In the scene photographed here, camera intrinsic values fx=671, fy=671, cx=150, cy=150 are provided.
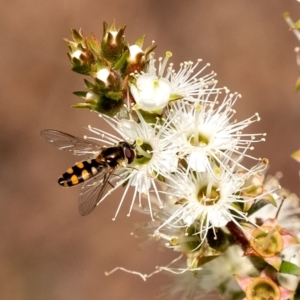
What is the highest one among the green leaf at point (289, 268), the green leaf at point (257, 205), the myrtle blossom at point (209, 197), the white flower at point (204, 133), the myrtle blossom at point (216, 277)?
the white flower at point (204, 133)

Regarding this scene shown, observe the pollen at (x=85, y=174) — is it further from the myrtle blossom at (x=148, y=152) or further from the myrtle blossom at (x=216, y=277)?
the myrtle blossom at (x=216, y=277)

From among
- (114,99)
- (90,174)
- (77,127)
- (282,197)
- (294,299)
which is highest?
(77,127)

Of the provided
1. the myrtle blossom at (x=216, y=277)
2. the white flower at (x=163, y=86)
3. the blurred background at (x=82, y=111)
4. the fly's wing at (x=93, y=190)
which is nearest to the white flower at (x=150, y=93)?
the white flower at (x=163, y=86)

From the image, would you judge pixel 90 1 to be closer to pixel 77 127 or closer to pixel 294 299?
pixel 77 127

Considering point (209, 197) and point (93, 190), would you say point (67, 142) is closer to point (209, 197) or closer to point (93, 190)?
point (93, 190)

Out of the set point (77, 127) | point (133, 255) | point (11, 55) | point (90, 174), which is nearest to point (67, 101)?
point (77, 127)

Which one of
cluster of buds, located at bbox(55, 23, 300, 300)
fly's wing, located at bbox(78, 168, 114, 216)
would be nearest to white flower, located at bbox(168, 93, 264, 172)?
cluster of buds, located at bbox(55, 23, 300, 300)

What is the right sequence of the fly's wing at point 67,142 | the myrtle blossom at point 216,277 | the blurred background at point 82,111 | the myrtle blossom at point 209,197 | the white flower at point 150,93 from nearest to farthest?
1. the white flower at point 150,93
2. the myrtle blossom at point 209,197
3. the myrtle blossom at point 216,277
4. the fly's wing at point 67,142
5. the blurred background at point 82,111

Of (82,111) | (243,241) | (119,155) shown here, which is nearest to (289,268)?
(243,241)
